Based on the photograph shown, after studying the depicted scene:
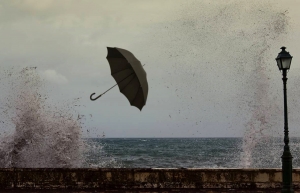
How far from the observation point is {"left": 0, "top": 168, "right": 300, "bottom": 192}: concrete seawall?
1052 centimetres

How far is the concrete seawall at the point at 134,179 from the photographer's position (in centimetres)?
1052

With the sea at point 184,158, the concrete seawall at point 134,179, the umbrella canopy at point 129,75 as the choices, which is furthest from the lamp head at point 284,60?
the sea at point 184,158

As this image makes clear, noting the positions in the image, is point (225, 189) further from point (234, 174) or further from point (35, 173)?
point (35, 173)

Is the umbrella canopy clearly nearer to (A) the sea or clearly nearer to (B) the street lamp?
(B) the street lamp

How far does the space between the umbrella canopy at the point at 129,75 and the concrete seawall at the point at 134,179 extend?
2.33 m

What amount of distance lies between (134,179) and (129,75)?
2.82 m

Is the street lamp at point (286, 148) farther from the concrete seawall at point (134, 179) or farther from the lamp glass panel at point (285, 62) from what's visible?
the concrete seawall at point (134, 179)

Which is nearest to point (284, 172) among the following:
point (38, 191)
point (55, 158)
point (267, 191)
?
point (267, 191)

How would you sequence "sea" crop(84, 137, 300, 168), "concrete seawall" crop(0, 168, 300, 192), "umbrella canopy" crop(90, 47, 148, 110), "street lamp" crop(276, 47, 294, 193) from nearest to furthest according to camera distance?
1. "street lamp" crop(276, 47, 294, 193)
2. "umbrella canopy" crop(90, 47, 148, 110)
3. "concrete seawall" crop(0, 168, 300, 192)
4. "sea" crop(84, 137, 300, 168)

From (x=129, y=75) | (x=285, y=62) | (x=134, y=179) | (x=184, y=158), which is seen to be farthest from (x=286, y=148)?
(x=184, y=158)

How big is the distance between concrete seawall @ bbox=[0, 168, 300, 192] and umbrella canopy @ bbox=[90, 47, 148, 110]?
7.65 ft

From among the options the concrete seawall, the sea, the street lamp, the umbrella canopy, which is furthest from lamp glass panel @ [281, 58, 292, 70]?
the sea

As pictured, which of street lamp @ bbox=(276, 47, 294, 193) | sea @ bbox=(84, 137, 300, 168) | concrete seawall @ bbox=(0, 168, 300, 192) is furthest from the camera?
sea @ bbox=(84, 137, 300, 168)

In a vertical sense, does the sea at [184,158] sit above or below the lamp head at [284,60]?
below
